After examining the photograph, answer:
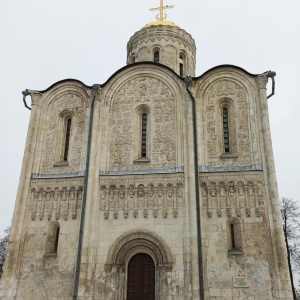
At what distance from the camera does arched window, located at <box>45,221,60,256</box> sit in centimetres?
1185

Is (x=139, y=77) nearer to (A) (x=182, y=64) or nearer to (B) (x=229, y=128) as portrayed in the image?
(B) (x=229, y=128)

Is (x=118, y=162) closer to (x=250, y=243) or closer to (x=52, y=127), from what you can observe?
(x=52, y=127)

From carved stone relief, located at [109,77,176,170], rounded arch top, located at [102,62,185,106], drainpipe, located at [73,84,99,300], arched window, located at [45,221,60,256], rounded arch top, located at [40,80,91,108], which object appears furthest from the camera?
rounded arch top, located at [40,80,91,108]

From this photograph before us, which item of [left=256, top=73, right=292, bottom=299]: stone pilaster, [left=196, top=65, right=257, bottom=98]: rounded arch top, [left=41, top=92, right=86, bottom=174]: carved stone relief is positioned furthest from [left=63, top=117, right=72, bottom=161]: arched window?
[left=256, top=73, right=292, bottom=299]: stone pilaster

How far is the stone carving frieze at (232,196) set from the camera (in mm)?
11258

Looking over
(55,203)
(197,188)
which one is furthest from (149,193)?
(55,203)

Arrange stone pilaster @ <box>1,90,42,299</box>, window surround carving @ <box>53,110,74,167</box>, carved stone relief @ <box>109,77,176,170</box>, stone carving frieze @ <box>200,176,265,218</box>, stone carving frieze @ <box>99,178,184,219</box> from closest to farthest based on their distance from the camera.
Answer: stone carving frieze @ <box>200,176,265,218</box>
stone pilaster @ <box>1,90,42,299</box>
stone carving frieze @ <box>99,178,184,219</box>
carved stone relief @ <box>109,77,176,170</box>
window surround carving @ <box>53,110,74,167</box>

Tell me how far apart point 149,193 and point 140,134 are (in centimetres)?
249

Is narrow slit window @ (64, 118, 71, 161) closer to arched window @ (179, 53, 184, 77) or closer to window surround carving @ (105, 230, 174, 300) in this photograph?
window surround carving @ (105, 230, 174, 300)

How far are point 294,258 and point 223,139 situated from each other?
12.6 m

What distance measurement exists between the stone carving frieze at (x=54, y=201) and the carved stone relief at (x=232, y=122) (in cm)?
492

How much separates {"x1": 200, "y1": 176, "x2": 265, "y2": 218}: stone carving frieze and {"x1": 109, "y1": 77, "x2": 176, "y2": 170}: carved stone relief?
1629mm

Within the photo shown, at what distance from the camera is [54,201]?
12.4 metres

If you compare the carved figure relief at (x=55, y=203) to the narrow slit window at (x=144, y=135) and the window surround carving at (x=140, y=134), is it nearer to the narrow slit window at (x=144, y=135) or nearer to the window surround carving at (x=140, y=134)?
the window surround carving at (x=140, y=134)
